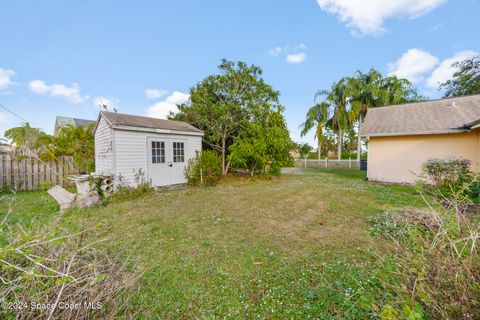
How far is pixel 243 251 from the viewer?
2939 mm

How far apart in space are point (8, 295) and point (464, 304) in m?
2.92

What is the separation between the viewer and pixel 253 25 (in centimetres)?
909

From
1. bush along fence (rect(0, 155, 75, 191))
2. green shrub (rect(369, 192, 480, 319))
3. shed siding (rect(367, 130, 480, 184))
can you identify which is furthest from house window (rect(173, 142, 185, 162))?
shed siding (rect(367, 130, 480, 184))

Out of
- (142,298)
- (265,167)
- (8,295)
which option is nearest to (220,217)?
(142,298)

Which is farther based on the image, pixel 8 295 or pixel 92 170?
pixel 92 170

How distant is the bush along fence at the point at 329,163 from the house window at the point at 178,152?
53.5 feet

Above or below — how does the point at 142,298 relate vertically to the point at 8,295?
below

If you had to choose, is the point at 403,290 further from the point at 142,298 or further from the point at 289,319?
the point at 142,298

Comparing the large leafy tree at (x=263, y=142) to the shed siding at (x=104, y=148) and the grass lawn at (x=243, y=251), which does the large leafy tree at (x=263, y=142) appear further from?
the shed siding at (x=104, y=148)

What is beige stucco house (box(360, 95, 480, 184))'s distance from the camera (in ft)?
24.8

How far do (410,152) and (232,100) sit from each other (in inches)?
354

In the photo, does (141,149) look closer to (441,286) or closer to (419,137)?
(441,286)

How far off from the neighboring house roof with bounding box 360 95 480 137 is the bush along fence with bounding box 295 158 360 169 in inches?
362

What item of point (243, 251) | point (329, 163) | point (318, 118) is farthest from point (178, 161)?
point (318, 118)
